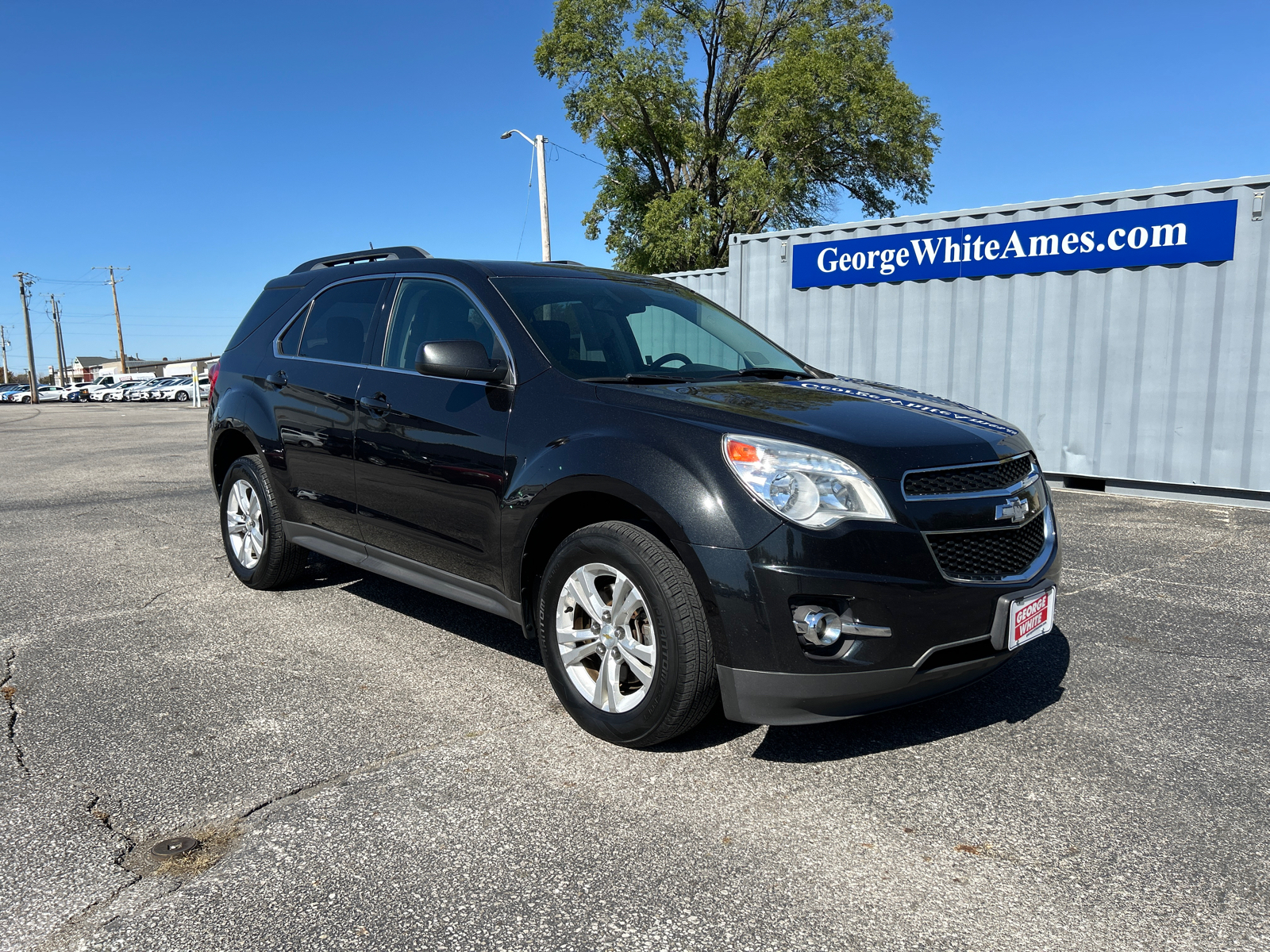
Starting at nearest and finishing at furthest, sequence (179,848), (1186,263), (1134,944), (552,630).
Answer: (1134,944) → (179,848) → (552,630) → (1186,263)

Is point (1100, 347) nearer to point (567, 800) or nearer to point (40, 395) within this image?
point (567, 800)

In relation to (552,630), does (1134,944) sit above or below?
below

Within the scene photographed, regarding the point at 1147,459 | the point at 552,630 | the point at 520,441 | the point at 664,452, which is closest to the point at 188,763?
the point at 552,630

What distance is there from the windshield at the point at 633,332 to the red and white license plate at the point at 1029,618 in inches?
59.2

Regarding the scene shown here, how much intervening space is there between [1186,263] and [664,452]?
25.4 feet

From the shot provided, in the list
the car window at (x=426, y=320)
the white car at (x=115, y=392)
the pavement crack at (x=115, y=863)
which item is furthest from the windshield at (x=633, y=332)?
the white car at (x=115, y=392)

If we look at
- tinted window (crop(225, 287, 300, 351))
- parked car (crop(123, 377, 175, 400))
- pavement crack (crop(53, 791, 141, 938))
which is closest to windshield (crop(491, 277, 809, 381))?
tinted window (crop(225, 287, 300, 351))

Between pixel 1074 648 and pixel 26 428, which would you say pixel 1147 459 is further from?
pixel 26 428

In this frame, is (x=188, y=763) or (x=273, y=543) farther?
(x=273, y=543)

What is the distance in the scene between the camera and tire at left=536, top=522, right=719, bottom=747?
294 centimetres

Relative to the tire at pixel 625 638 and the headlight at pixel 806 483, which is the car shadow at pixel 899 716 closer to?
the tire at pixel 625 638

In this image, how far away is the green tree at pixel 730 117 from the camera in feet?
91.0

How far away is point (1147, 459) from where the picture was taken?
9.09 metres

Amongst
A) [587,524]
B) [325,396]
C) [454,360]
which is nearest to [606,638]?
[587,524]
